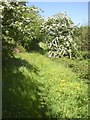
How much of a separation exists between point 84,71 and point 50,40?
9.58m

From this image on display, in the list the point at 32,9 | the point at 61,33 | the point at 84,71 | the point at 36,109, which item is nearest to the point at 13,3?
the point at 32,9

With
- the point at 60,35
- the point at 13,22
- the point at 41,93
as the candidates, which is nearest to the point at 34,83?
the point at 41,93

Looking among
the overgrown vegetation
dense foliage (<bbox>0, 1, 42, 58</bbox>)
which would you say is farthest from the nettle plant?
dense foliage (<bbox>0, 1, 42, 58</bbox>)

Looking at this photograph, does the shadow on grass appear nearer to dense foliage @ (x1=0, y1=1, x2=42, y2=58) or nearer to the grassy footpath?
the grassy footpath

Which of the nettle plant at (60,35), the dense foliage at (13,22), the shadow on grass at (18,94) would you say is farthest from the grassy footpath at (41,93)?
the nettle plant at (60,35)

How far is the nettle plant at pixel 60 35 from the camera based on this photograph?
31969mm

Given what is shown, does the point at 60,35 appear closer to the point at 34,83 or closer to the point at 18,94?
the point at 34,83

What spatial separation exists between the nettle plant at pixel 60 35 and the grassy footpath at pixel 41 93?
28.8ft

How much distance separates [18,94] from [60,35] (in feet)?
59.5

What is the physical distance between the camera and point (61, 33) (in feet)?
108

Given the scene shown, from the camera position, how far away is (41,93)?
16.8 meters

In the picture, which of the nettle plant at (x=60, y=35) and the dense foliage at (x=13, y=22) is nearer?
the dense foliage at (x=13, y=22)

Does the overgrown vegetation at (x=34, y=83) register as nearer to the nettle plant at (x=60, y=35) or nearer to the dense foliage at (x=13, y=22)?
the dense foliage at (x=13, y=22)

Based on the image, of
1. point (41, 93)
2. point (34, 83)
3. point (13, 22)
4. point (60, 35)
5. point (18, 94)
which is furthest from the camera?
point (60, 35)
